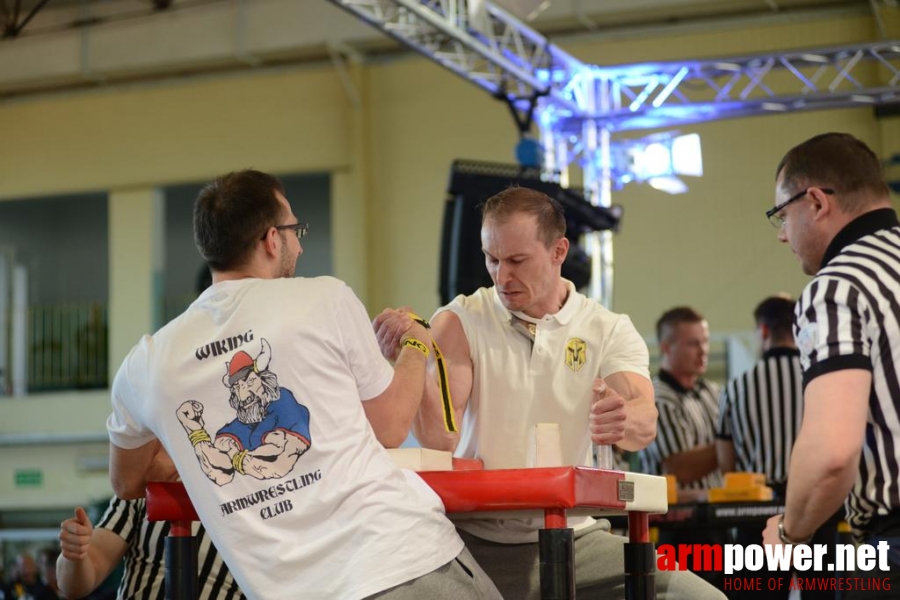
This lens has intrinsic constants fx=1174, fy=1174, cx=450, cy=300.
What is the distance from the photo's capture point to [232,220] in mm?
2463

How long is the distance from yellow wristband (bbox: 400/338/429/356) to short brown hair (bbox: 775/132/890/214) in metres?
0.87

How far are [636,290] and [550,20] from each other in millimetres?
2651

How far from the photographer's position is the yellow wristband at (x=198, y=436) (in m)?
2.32

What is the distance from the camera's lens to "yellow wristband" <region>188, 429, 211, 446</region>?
2.32 meters

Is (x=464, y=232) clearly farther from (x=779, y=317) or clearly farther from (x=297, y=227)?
(x=297, y=227)

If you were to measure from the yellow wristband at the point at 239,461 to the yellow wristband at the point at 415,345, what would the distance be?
1.52ft

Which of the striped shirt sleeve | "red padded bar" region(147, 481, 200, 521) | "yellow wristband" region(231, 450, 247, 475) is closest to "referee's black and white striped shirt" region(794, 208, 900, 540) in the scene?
the striped shirt sleeve

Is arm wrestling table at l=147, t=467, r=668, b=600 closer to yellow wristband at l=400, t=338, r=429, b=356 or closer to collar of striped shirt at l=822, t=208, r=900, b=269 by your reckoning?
yellow wristband at l=400, t=338, r=429, b=356

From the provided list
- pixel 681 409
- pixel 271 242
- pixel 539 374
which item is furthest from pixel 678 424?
pixel 271 242

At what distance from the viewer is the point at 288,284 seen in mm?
2379

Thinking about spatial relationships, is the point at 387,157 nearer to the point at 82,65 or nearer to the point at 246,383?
the point at 82,65

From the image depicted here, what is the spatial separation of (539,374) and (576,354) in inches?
4.4

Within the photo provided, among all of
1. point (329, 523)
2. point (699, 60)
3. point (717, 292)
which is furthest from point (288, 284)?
point (717, 292)

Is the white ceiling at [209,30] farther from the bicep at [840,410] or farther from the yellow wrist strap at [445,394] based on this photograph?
the bicep at [840,410]
